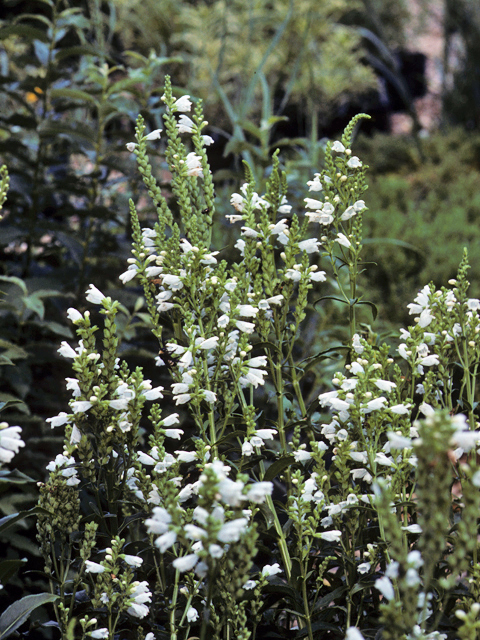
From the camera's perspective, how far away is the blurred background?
89.3 inches

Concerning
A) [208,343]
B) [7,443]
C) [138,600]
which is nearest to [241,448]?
[208,343]

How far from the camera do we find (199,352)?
122cm

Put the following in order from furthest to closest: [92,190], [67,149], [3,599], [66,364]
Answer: [67,149], [92,190], [66,364], [3,599]

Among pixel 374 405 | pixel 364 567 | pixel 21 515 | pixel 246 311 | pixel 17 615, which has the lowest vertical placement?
pixel 17 615

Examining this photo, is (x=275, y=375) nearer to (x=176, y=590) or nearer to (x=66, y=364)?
(x=176, y=590)

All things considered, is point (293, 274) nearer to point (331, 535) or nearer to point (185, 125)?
point (185, 125)

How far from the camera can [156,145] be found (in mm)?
3406

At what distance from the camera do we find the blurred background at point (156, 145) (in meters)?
2.27

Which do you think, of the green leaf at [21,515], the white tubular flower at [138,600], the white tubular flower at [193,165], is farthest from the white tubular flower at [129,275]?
the white tubular flower at [138,600]

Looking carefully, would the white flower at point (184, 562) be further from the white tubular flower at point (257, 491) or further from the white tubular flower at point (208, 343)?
the white tubular flower at point (208, 343)

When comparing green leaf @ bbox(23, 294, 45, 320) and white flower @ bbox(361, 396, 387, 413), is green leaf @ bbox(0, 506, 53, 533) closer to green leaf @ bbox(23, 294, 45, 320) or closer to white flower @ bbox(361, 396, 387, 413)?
white flower @ bbox(361, 396, 387, 413)

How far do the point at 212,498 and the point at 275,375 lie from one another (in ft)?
1.74

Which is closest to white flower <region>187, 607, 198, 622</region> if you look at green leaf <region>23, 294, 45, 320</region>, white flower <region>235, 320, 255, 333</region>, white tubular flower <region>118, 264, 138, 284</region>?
white flower <region>235, 320, 255, 333</region>

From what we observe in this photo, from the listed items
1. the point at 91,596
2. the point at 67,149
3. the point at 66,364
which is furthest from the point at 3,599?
the point at 67,149
